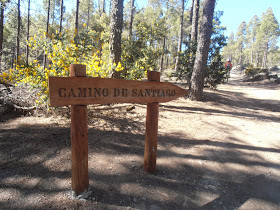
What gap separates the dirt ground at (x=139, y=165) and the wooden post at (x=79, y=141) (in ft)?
0.75

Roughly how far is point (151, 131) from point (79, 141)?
107cm

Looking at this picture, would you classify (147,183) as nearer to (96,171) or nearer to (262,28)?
(96,171)

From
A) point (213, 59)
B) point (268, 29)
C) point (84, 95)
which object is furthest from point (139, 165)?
point (268, 29)

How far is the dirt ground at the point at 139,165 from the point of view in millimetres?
2307

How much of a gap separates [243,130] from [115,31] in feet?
16.6

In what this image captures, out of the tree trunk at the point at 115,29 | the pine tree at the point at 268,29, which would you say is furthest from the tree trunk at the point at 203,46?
the pine tree at the point at 268,29

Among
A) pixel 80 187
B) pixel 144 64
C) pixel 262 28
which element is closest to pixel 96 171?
pixel 80 187

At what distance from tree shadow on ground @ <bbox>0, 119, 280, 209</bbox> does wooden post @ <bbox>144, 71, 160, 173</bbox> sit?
0.20m

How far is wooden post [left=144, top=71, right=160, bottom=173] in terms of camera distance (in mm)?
2582

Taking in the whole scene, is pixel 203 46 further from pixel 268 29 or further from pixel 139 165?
pixel 268 29

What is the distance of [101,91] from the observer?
6.48ft

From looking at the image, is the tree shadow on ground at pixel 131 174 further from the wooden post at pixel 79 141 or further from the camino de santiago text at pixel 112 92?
the camino de santiago text at pixel 112 92

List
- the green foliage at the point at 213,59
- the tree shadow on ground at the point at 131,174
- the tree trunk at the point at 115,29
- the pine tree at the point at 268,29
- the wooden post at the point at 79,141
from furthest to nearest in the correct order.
Result: the pine tree at the point at 268,29
the green foliage at the point at 213,59
the tree trunk at the point at 115,29
the tree shadow on ground at the point at 131,174
the wooden post at the point at 79,141

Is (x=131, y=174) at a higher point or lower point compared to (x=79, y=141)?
lower
